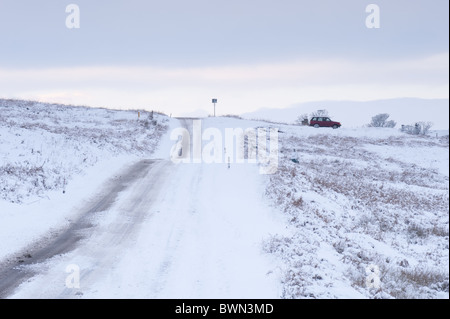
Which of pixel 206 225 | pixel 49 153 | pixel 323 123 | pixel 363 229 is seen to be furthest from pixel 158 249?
pixel 323 123

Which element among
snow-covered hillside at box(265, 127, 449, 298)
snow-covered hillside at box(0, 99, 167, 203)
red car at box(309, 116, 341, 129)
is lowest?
snow-covered hillside at box(265, 127, 449, 298)

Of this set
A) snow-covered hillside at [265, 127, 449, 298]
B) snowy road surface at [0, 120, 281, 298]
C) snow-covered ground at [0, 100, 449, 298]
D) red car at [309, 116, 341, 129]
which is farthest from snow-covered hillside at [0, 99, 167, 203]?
red car at [309, 116, 341, 129]

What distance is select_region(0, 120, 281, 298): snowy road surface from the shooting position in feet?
24.8

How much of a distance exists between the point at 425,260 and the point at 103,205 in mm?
12158

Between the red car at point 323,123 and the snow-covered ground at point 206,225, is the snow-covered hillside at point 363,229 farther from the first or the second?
the red car at point 323,123

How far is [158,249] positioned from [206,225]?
2346mm

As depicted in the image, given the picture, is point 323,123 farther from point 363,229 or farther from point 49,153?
point 49,153

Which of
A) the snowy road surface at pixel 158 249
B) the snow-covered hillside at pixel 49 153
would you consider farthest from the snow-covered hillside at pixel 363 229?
the snow-covered hillside at pixel 49 153

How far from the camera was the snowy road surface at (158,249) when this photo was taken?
24.8ft

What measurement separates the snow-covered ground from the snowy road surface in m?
0.04

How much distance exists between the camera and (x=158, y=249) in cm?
977

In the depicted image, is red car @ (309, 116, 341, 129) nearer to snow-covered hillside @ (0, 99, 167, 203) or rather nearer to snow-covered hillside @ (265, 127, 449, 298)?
snow-covered hillside @ (265, 127, 449, 298)
